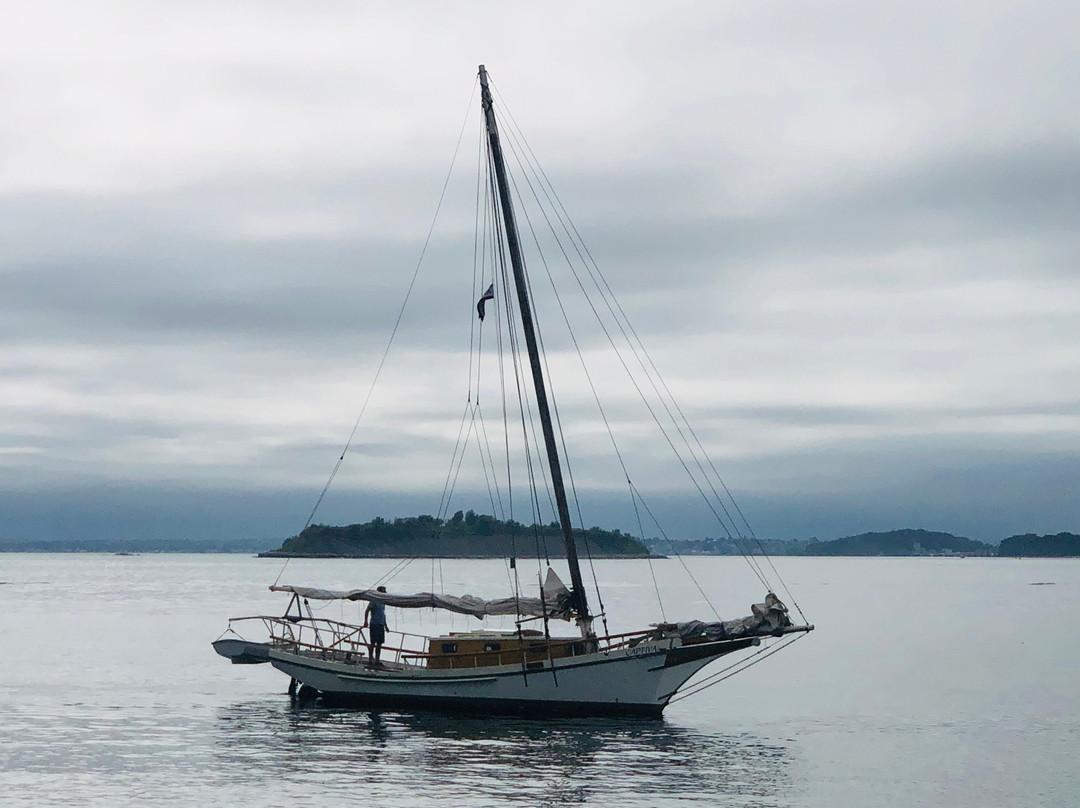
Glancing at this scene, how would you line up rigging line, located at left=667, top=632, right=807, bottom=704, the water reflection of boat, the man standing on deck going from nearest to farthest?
the water reflection of boat, the man standing on deck, rigging line, located at left=667, top=632, right=807, bottom=704

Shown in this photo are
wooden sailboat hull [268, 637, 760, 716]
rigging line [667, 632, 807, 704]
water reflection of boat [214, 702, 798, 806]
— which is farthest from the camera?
rigging line [667, 632, 807, 704]

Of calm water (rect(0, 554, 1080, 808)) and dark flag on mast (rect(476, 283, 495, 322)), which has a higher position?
dark flag on mast (rect(476, 283, 495, 322))

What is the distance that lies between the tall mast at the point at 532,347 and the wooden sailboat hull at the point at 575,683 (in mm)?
1884

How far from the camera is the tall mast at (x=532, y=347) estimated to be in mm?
42375

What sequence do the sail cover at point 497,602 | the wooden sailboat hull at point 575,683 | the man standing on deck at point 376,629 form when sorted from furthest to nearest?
the man standing on deck at point 376,629
the sail cover at point 497,602
the wooden sailboat hull at point 575,683

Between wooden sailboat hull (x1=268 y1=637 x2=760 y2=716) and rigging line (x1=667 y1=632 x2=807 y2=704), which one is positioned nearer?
wooden sailboat hull (x1=268 y1=637 x2=760 y2=716)

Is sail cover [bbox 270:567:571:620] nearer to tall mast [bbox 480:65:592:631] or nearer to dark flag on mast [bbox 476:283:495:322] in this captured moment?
tall mast [bbox 480:65:592:631]

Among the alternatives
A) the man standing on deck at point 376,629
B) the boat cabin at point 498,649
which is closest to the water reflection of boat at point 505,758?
the boat cabin at point 498,649

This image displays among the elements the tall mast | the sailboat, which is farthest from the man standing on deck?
the tall mast

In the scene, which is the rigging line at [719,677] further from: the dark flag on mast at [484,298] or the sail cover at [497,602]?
the dark flag on mast at [484,298]

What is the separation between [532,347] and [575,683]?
1148cm

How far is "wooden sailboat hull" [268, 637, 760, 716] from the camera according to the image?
1602 inches

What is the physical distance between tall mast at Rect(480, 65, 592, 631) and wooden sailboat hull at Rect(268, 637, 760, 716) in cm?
188

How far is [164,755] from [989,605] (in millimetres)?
133678
